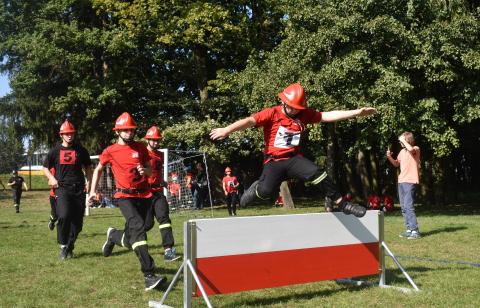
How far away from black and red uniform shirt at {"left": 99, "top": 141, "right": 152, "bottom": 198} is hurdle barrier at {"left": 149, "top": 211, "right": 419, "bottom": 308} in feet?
5.77

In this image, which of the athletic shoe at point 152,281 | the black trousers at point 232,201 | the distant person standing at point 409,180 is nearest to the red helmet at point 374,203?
the black trousers at point 232,201

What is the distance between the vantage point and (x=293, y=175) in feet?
25.0

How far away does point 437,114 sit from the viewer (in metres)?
21.4

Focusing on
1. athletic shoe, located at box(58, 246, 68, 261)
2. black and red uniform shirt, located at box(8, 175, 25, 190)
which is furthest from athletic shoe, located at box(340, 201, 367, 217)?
black and red uniform shirt, located at box(8, 175, 25, 190)

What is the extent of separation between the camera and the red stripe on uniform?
6438mm

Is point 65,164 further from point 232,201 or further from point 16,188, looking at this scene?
point 16,188

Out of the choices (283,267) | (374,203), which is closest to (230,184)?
(374,203)

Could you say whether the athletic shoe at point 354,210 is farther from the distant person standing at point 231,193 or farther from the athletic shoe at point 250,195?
the distant person standing at point 231,193

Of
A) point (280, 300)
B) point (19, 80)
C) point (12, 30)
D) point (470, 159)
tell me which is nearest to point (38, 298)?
point (280, 300)

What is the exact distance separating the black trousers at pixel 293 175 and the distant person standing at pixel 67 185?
4.11 meters

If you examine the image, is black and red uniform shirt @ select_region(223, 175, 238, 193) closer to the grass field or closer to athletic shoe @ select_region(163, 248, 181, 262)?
the grass field

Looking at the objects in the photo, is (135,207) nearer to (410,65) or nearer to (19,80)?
(410,65)

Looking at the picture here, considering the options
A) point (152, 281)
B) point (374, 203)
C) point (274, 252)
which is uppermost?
point (274, 252)

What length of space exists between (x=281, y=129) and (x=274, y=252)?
Result: 1639mm
